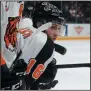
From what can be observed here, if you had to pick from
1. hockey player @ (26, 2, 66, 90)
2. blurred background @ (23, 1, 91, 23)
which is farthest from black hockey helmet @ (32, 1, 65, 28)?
blurred background @ (23, 1, 91, 23)

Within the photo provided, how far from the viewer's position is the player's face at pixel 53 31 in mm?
948

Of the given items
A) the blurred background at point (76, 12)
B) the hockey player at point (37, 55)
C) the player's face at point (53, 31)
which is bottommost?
the blurred background at point (76, 12)

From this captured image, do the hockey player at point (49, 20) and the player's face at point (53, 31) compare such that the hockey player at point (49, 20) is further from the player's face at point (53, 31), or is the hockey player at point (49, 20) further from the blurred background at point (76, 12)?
the blurred background at point (76, 12)

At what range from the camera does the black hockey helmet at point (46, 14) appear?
93cm

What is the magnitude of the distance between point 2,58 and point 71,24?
15.7 ft

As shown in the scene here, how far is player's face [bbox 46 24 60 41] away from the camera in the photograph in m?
0.95

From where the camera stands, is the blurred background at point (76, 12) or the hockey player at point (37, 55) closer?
the hockey player at point (37, 55)

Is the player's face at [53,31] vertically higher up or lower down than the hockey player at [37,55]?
higher up

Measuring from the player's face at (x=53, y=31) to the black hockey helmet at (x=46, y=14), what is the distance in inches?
0.7

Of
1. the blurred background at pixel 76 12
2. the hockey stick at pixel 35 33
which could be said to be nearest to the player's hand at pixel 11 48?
the hockey stick at pixel 35 33

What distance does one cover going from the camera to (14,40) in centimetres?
94

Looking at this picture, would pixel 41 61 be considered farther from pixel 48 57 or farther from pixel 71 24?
pixel 71 24

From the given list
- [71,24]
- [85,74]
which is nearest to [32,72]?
[85,74]

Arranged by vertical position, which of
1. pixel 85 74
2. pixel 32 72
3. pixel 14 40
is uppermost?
pixel 14 40
